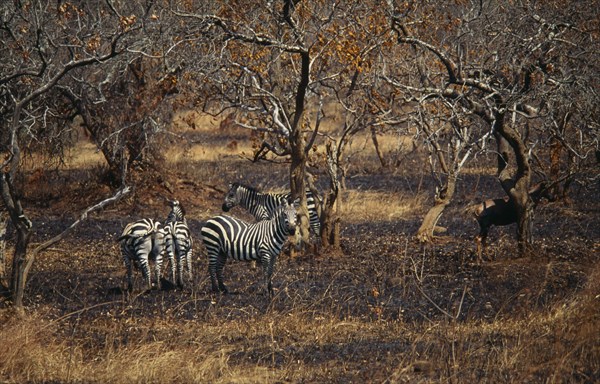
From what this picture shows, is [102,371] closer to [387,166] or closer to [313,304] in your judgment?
[313,304]

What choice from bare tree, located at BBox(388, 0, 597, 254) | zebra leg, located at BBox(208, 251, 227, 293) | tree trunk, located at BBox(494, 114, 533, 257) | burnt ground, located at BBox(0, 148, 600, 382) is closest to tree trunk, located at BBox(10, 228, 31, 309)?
burnt ground, located at BBox(0, 148, 600, 382)

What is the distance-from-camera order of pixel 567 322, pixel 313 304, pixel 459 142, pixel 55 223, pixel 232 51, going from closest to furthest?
1. pixel 567 322
2. pixel 313 304
3. pixel 232 51
4. pixel 459 142
5. pixel 55 223

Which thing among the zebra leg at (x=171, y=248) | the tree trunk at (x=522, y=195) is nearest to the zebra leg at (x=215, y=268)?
the zebra leg at (x=171, y=248)

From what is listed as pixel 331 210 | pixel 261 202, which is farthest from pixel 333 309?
pixel 261 202

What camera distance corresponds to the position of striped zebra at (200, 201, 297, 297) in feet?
45.1

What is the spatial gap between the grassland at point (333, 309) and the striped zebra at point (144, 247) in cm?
32

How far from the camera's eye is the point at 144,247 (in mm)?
13773

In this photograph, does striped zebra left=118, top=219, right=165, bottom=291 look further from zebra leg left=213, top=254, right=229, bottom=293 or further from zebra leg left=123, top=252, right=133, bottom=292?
zebra leg left=213, top=254, right=229, bottom=293

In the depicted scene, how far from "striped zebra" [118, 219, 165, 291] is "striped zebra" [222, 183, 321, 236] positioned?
173 inches

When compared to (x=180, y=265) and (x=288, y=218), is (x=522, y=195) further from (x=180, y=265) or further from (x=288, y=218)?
(x=180, y=265)

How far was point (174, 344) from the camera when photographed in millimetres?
10359

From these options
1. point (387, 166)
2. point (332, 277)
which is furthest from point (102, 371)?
point (387, 166)

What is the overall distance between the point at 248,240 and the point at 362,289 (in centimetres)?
175

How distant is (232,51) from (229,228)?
357 cm
